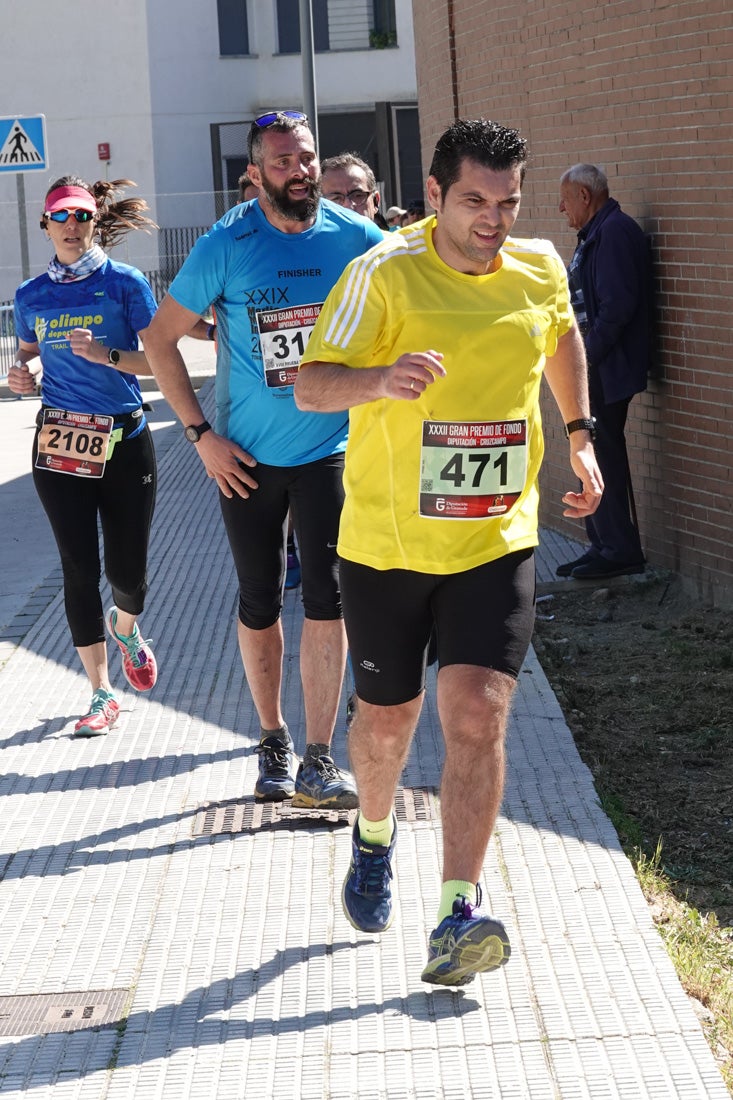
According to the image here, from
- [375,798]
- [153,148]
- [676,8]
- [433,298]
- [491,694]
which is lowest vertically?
[375,798]

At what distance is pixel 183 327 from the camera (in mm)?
5348

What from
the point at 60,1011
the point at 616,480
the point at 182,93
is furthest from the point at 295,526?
the point at 182,93

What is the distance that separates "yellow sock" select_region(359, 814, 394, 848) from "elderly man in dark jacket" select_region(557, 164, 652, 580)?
14.8ft

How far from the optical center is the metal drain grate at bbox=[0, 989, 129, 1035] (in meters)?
3.95

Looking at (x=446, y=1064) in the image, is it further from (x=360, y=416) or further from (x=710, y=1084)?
(x=360, y=416)

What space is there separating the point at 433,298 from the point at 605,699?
3.24 meters

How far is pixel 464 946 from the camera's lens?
386cm

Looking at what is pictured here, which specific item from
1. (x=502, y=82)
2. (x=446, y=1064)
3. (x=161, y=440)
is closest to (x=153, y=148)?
(x=161, y=440)

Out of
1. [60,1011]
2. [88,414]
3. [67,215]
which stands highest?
[67,215]

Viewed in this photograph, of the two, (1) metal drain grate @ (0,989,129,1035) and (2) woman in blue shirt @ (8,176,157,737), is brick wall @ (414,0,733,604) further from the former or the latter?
(1) metal drain grate @ (0,989,129,1035)

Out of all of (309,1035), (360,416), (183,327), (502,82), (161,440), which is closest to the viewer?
(309,1035)

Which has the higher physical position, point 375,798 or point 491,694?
point 491,694

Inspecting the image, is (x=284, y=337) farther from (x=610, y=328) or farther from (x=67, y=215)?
(x=610, y=328)

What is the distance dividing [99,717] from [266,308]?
2.00 meters
